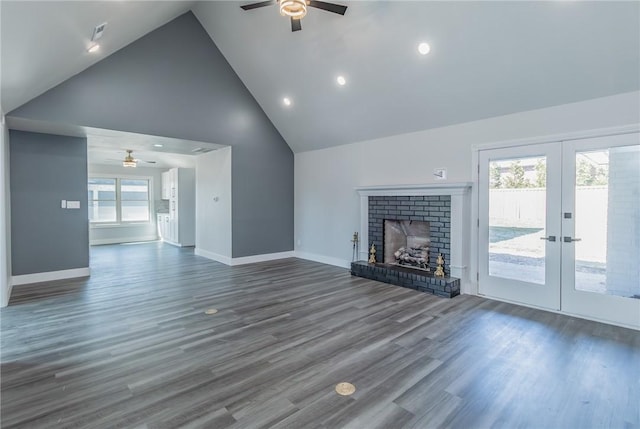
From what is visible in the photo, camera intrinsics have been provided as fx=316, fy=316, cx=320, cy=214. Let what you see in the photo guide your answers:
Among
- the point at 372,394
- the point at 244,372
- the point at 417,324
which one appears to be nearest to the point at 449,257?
the point at 417,324

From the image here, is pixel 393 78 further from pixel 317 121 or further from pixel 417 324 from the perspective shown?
pixel 417 324

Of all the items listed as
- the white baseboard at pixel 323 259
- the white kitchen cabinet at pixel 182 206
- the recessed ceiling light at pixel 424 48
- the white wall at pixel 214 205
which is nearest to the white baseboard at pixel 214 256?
the white wall at pixel 214 205

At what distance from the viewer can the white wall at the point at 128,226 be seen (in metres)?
9.56

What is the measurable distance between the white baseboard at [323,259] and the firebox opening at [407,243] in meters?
0.98

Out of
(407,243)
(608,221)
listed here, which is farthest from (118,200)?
(608,221)

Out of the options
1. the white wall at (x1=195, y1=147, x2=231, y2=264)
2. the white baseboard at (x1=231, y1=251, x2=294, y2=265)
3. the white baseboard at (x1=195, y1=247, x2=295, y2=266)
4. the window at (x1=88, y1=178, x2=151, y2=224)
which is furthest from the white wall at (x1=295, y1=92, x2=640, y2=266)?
the window at (x1=88, y1=178, x2=151, y2=224)

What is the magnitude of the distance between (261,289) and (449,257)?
2841mm

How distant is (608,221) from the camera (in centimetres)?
341

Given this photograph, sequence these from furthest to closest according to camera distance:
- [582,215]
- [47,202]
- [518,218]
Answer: [47,202] → [518,218] → [582,215]

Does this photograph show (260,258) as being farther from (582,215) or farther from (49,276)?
(582,215)

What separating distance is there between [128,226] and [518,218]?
34.9 feet

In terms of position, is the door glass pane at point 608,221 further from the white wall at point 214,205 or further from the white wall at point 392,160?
the white wall at point 214,205

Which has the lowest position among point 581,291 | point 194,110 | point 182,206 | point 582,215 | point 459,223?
point 581,291

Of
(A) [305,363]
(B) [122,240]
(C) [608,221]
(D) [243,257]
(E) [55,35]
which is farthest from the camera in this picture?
(B) [122,240]
